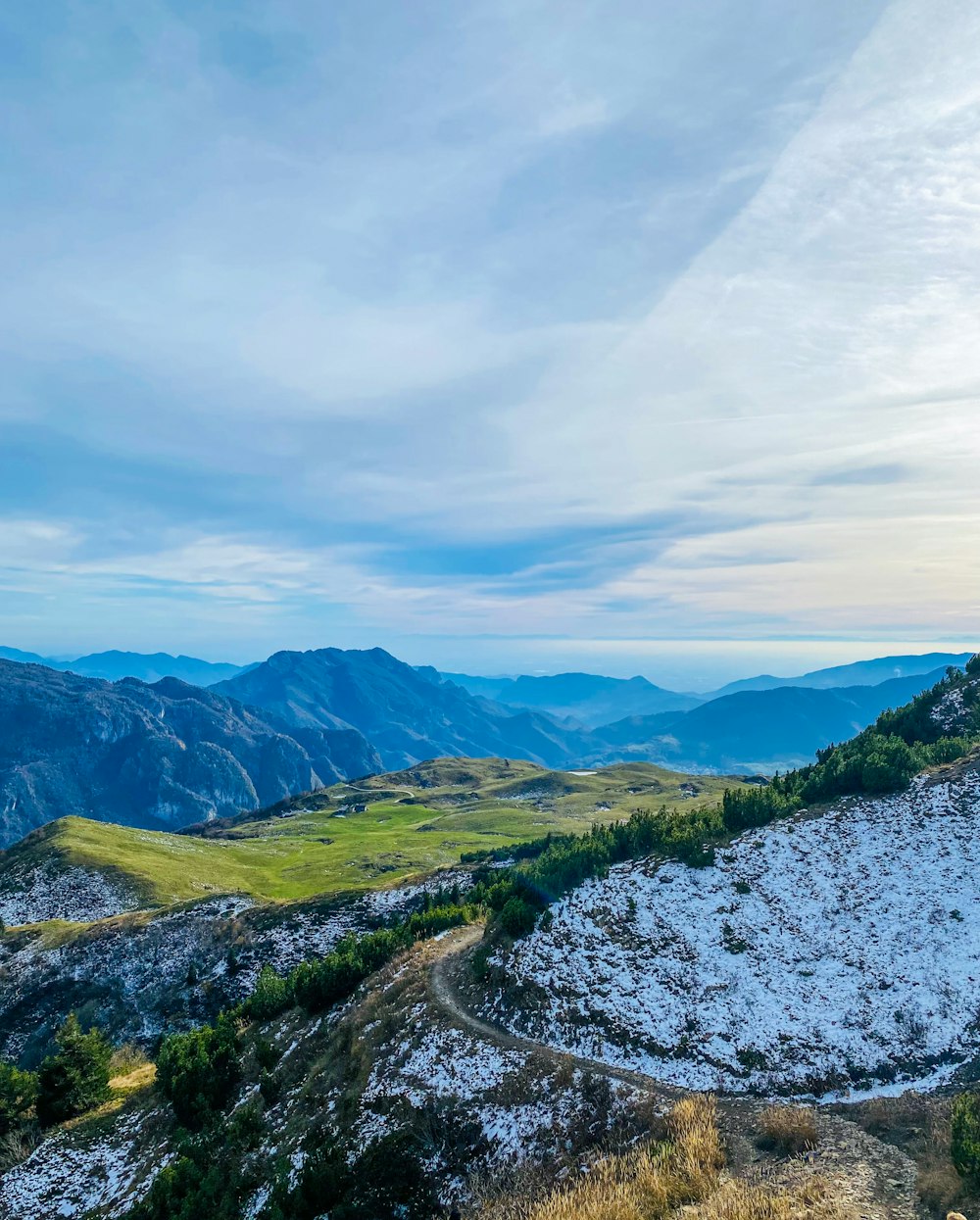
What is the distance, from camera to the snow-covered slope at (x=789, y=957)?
26703 mm

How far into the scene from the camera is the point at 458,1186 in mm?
22391

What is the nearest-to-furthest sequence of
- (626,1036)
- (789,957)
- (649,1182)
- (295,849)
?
(649,1182) < (626,1036) < (789,957) < (295,849)

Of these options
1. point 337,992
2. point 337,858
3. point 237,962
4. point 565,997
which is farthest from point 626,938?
point 337,858

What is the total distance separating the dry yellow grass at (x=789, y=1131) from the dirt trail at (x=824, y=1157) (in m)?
0.36

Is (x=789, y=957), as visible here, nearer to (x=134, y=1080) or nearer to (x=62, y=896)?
(x=134, y=1080)

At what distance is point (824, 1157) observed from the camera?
19.5 meters

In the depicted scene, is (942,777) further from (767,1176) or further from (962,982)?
(767,1176)

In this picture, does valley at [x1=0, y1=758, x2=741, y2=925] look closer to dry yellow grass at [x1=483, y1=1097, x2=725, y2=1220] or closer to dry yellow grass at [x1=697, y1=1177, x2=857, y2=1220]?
dry yellow grass at [x1=483, y1=1097, x2=725, y2=1220]

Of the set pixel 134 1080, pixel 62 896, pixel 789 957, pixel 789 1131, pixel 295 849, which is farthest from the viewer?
pixel 295 849

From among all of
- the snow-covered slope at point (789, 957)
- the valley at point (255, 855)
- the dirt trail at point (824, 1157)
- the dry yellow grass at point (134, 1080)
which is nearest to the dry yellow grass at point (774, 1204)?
the dirt trail at point (824, 1157)

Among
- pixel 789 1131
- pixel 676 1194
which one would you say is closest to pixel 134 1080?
pixel 676 1194

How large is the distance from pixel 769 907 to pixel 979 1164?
20.1 m

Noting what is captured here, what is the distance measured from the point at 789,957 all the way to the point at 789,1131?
1284 centimetres

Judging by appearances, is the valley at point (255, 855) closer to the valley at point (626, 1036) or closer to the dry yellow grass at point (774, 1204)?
the valley at point (626, 1036)
